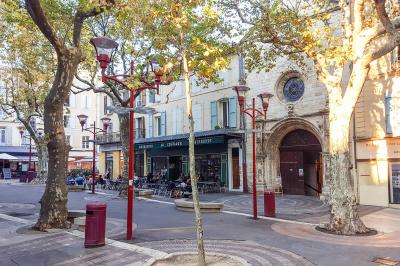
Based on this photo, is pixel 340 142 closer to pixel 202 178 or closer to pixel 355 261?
pixel 355 261

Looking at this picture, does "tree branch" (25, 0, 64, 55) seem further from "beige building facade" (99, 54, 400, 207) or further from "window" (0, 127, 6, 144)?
"window" (0, 127, 6, 144)

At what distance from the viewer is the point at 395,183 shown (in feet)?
47.3

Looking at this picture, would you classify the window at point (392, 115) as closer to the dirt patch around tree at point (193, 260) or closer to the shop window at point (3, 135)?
the dirt patch around tree at point (193, 260)

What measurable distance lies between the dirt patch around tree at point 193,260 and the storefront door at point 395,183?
10.3m

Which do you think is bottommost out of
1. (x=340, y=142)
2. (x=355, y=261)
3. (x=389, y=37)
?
(x=355, y=261)

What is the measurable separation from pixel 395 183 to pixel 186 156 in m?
13.7

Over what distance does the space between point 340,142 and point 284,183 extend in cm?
1018

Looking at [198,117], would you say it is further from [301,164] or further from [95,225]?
[95,225]

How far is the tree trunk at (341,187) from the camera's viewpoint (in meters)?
9.62

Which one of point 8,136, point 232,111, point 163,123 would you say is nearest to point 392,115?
point 232,111

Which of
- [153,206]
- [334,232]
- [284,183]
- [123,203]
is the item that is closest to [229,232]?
[334,232]

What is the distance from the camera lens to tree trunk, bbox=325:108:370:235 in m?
9.62

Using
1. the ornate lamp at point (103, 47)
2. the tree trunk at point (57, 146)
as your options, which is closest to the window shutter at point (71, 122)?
the tree trunk at point (57, 146)

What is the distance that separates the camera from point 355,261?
6.93 meters
